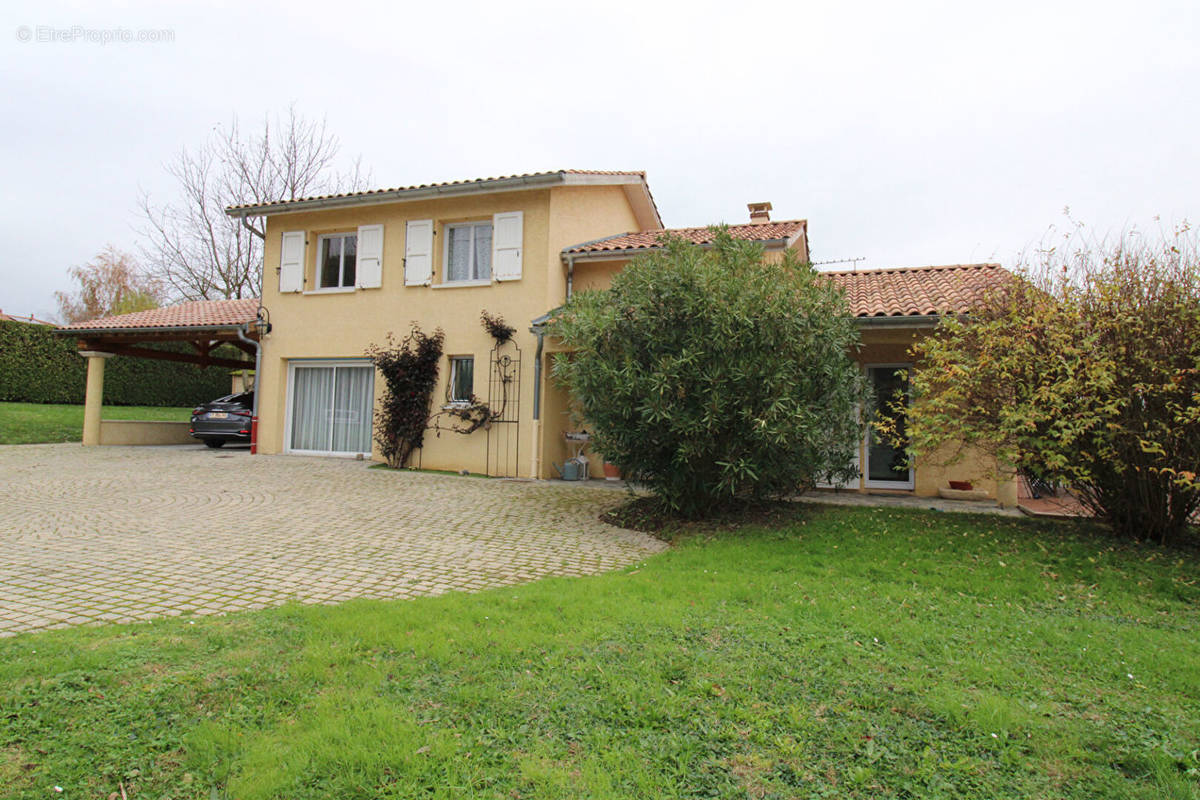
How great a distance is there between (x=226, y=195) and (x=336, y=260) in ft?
51.2

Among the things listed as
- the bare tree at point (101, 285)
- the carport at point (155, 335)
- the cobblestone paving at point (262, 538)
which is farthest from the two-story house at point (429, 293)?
the bare tree at point (101, 285)

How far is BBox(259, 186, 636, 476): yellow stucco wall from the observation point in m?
12.3

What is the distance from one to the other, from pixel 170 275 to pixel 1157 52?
30.1 m

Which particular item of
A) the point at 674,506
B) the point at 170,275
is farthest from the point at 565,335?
the point at 170,275

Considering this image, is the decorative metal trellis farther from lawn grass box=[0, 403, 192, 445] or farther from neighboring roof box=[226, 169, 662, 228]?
lawn grass box=[0, 403, 192, 445]

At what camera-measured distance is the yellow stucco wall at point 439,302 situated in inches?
484

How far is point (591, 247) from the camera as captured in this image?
12.5 metres

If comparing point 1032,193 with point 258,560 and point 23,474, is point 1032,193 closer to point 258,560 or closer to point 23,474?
point 258,560

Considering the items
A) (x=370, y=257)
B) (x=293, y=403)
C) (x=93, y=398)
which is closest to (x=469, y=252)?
(x=370, y=257)

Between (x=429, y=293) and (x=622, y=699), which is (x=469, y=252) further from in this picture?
(x=622, y=699)

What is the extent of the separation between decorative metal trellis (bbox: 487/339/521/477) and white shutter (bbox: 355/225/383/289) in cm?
317

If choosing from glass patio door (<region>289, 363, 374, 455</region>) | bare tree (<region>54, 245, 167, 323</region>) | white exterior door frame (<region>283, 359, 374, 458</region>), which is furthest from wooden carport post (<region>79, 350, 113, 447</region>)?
bare tree (<region>54, 245, 167, 323</region>)

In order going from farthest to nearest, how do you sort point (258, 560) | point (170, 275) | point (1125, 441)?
1. point (170, 275)
2. point (1125, 441)
3. point (258, 560)

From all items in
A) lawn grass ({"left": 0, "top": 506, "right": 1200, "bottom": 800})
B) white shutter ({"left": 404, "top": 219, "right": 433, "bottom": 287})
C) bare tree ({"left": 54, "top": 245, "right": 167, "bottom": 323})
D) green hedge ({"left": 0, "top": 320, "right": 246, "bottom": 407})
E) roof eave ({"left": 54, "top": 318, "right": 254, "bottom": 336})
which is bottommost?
lawn grass ({"left": 0, "top": 506, "right": 1200, "bottom": 800})
